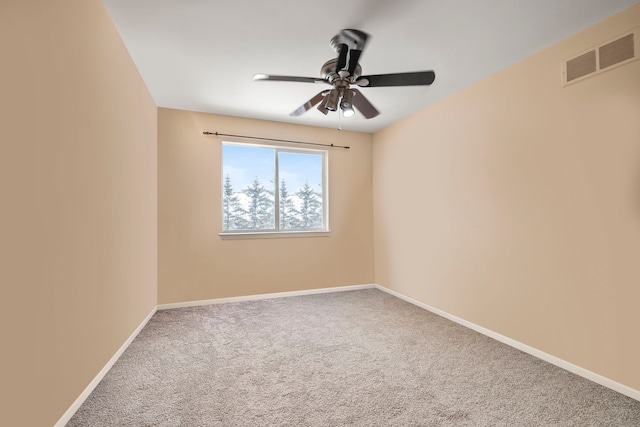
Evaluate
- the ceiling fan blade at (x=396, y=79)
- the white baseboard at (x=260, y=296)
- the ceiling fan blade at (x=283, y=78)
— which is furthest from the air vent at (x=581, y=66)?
the white baseboard at (x=260, y=296)

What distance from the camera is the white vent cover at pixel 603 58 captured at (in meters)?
1.85

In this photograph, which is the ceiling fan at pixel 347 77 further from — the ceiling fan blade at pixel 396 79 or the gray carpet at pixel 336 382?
the gray carpet at pixel 336 382

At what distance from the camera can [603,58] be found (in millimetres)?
1987

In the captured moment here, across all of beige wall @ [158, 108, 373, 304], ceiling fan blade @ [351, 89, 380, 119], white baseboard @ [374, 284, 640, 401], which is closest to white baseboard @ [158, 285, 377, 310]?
beige wall @ [158, 108, 373, 304]

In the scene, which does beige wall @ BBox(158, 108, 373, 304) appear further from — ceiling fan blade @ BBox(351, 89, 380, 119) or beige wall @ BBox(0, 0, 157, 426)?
ceiling fan blade @ BBox(351, 89, 380, 119)

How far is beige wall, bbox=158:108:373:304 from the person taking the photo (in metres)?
3.62

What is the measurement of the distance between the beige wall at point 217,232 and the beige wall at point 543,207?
4.22 ft

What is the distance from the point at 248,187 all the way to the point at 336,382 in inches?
112

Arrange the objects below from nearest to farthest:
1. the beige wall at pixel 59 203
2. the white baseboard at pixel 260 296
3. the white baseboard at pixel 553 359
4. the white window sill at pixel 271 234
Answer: the beige wall at pixel 59 203 → the white baseboard at pixel 553 359 → the white baseboard at pixel 260 296 → the white window sill at pixel 271 234

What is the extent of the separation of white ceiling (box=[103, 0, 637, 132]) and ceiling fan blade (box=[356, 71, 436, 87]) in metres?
0.38

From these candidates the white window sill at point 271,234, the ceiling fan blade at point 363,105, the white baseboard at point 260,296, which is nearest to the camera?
the ceiling fan blade at point 363,105

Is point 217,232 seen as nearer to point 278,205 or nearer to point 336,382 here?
point 278,205

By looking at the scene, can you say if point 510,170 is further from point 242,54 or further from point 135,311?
point 135,311

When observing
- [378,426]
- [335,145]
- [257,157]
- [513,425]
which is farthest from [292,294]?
[513,425]
